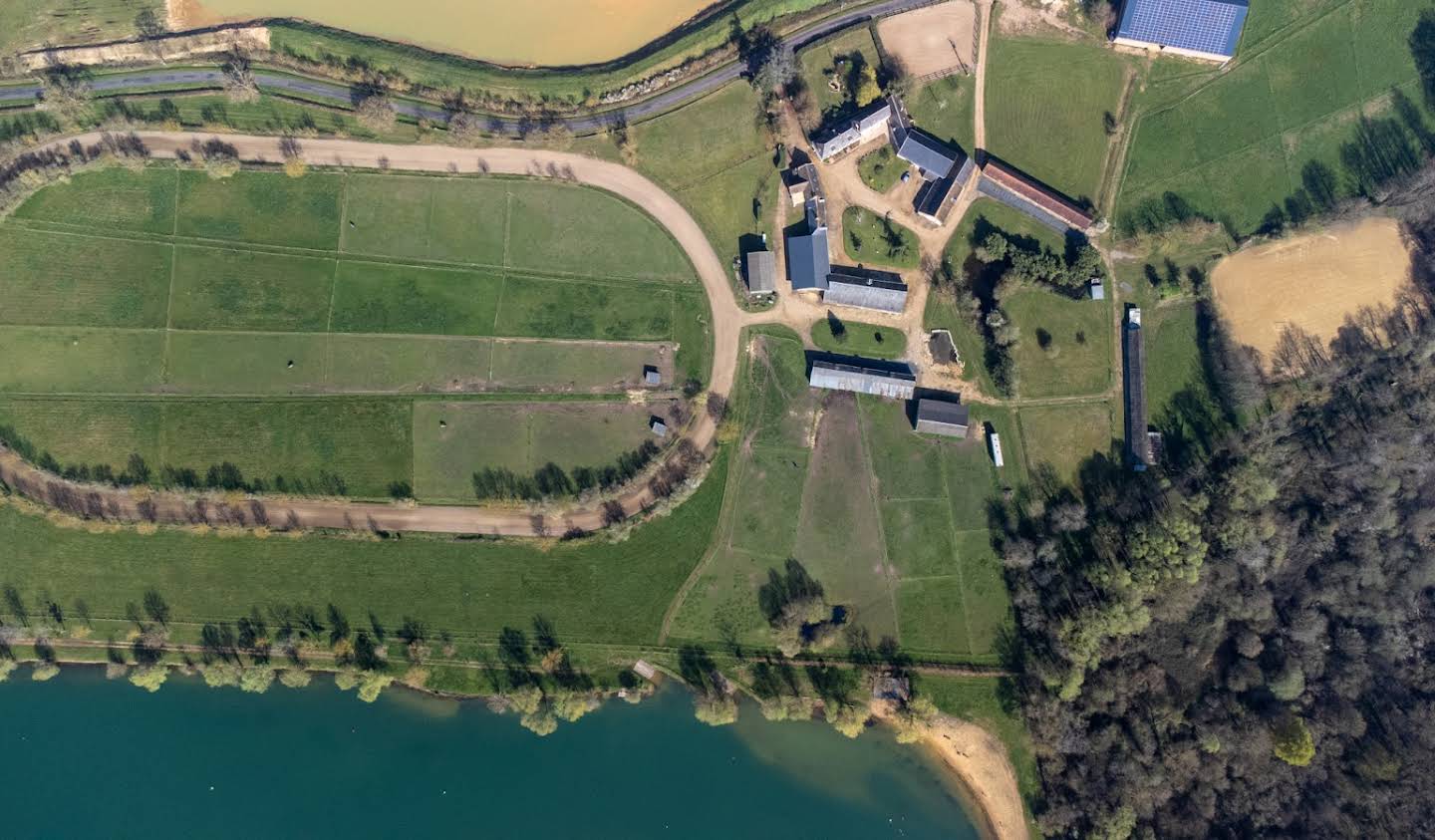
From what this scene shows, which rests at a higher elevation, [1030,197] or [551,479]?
[1030,197]

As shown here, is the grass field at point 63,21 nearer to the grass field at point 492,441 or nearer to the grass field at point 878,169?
the grass field at point 492,441

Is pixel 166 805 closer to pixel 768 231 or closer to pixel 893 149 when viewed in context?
pixel 768 231

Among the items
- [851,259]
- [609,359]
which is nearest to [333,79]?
[609,359]

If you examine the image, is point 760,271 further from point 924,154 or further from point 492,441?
point 492,441

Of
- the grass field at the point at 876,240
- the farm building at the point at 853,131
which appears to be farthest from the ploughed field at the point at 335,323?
the farm building at the point at 853,131

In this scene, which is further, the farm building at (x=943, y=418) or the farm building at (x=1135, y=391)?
the farm building at (x=1135, y=391)

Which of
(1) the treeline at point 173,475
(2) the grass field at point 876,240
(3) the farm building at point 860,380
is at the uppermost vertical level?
(2) the grass field at point 876,240

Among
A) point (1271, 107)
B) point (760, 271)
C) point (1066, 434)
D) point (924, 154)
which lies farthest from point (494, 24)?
point (1271, 107)
